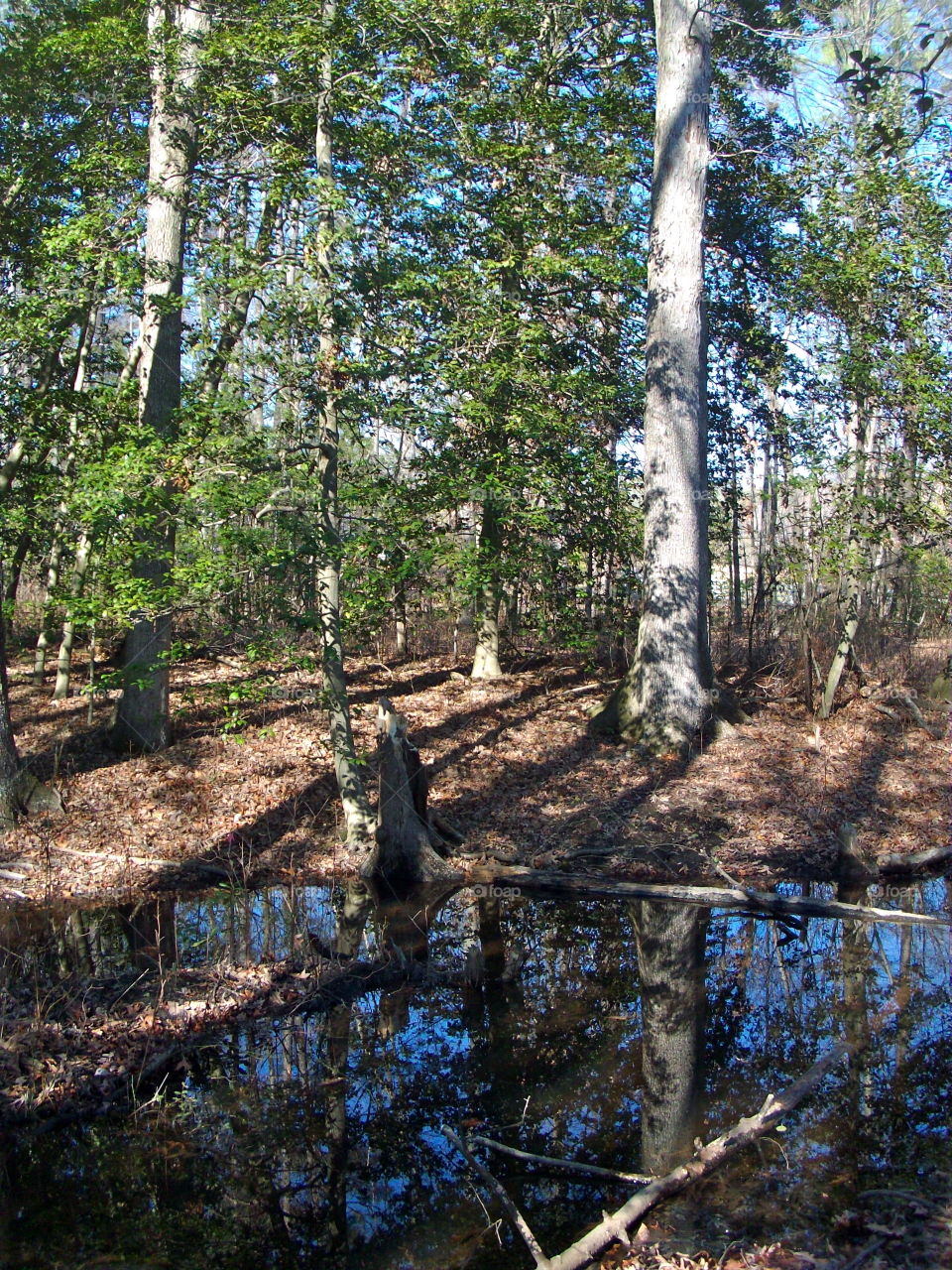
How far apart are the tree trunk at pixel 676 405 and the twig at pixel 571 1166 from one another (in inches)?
322

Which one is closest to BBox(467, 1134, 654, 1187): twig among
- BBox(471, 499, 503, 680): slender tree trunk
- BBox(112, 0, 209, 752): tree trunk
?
BBox(112, 0, 209, 752): tree trunk

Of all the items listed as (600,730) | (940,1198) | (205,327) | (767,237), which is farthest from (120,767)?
(767,237)

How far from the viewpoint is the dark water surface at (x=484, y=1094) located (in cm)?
458

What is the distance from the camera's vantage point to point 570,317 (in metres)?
14.7

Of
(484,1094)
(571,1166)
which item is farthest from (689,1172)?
(484,1094)

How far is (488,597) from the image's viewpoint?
48.3 feet

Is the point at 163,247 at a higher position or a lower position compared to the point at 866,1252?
higher

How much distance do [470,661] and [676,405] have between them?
6539 millimetres

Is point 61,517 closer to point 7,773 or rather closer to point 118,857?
point 7,773

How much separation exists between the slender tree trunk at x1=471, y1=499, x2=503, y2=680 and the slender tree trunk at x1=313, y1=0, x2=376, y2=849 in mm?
2450

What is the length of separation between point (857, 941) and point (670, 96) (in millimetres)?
10894

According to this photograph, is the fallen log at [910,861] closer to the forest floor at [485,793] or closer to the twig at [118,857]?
the forest floor at [485,793]

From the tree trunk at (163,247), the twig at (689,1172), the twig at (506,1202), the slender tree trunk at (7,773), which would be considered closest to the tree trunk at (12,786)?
the slender tree trunk at (7,773)

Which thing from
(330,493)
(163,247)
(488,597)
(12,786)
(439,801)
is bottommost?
(439,801)
